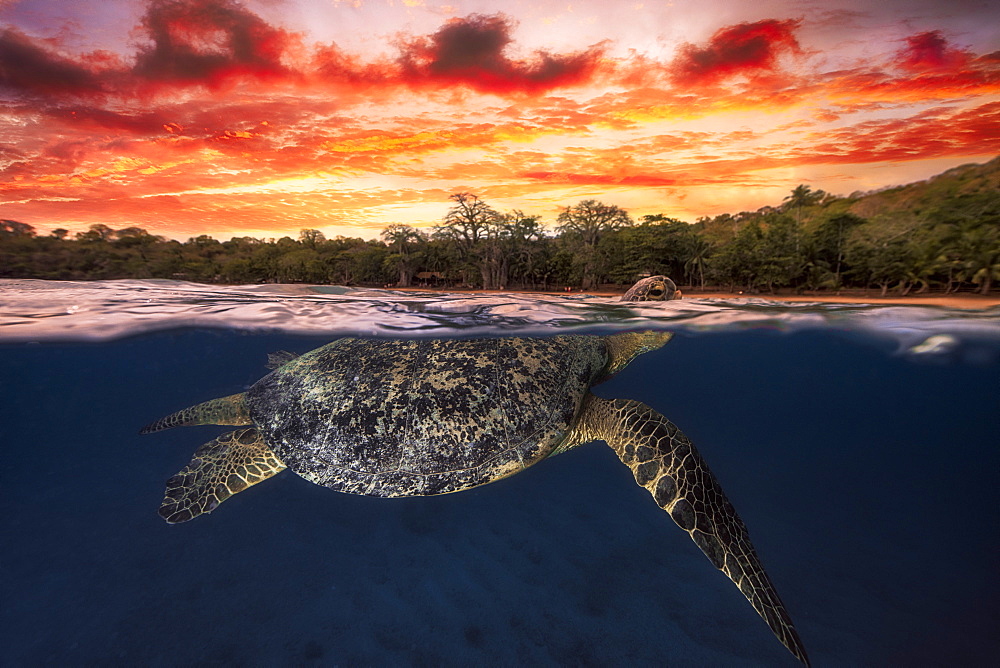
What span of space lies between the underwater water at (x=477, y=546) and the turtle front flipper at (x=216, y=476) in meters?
1.71

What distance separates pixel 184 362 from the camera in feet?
55.8

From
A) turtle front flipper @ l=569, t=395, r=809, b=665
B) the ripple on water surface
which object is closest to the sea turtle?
turtle front flipper @ l=569, t=395, r=809, b=665

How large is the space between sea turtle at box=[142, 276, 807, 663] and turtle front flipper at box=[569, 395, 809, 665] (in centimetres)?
1

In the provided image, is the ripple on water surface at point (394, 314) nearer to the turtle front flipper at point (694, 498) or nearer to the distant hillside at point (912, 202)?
the distant hillside at point (912, 202)

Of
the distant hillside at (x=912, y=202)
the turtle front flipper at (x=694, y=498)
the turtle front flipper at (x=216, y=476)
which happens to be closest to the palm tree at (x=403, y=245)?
the turtle front flipper at (x=216, y=476)

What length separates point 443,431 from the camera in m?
3.70

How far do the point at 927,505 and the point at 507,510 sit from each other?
37.2 ft

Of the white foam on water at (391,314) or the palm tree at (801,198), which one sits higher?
the palm tree at (801,198)

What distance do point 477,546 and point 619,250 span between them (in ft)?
52.3

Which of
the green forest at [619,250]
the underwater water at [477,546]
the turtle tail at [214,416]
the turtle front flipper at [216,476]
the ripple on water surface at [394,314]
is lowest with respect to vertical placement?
the underwater water at [477,546]

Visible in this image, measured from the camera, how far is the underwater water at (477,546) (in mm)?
4285

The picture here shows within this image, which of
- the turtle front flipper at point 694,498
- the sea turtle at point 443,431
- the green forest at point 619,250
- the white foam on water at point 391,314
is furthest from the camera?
the white foam on water at point 391,314

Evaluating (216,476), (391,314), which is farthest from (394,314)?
(216,476)

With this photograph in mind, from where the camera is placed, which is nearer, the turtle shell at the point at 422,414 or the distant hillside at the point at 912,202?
the turtle shell at the point at 422,414
